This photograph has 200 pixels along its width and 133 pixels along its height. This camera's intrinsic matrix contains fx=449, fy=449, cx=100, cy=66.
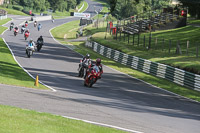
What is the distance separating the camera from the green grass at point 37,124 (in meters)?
10.4

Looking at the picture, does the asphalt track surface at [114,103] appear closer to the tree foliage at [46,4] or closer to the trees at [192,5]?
the trees at [192,5]

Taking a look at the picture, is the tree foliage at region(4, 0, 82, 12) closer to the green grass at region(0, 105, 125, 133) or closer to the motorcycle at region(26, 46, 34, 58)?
the motorcycle at region(26, 46, 34, 58)

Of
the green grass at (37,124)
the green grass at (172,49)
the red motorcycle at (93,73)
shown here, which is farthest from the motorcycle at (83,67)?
the green grass at (37,124)

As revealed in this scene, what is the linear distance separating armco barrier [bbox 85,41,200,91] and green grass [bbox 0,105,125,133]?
1611 cm

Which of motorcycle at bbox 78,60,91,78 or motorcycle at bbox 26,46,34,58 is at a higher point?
motorcycle at bbox 78,60,91,78

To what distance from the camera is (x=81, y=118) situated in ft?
45.4

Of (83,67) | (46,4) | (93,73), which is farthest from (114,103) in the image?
(46,4)

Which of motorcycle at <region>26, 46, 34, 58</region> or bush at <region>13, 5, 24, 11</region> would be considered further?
bush at <region>13, 5, 24, 11</region>

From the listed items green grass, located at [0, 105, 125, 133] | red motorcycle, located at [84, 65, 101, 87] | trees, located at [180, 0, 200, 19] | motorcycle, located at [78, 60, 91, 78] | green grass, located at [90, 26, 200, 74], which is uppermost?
trees, located at [180, 0, 200, 19]

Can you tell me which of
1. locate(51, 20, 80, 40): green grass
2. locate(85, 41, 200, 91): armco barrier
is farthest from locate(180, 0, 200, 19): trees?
locate(51, 20, 80, 40): green grass

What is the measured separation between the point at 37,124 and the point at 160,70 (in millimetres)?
22534

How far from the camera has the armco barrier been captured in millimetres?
28125

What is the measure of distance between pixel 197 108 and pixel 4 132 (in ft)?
41.5

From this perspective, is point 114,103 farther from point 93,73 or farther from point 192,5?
point 192,5
